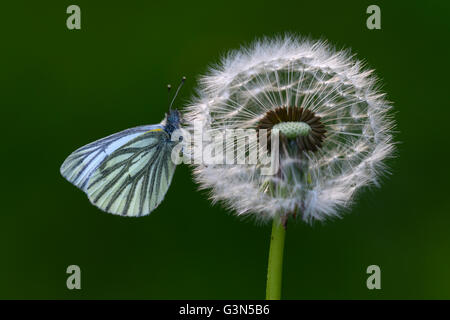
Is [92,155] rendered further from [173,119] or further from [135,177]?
[173,119]

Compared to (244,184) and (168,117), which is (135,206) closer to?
(168,117)

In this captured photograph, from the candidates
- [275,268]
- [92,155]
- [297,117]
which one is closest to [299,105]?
[297,117]

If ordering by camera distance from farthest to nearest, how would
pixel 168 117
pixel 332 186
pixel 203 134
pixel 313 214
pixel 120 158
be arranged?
pixel 120 158 → pixel 168 117 → pixel 203 134 → pixel 332 186 → pixel 313 214

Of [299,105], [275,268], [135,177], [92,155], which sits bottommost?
[275,268]

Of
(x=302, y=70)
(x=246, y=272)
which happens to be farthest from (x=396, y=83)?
(x=302, y=70)

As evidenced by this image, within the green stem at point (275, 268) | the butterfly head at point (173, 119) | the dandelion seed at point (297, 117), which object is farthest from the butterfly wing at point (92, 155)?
the green stem at point (275, 268)

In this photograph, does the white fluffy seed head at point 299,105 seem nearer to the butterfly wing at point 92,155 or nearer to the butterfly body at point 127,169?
the butterfly body at point 127,169

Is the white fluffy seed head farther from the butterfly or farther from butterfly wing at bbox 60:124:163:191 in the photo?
butterfly wing at bbox 60:124:163:191
